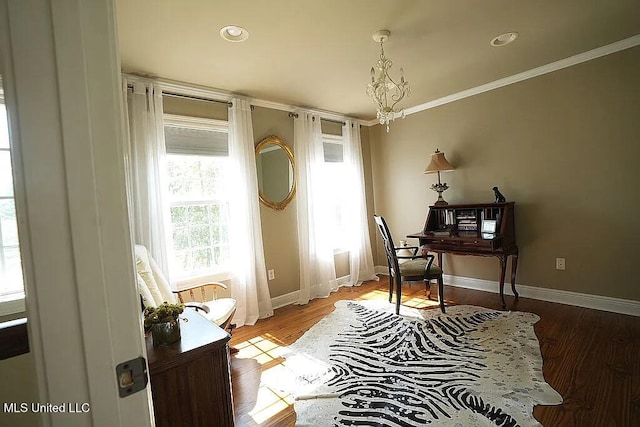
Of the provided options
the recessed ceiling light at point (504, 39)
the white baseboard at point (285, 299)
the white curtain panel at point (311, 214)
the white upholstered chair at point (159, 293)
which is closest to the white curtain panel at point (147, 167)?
the white upholstered chair at point (159, 293)

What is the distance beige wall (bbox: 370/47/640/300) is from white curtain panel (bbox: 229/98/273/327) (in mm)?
2410

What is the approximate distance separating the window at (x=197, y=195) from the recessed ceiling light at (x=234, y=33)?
111 centimetres

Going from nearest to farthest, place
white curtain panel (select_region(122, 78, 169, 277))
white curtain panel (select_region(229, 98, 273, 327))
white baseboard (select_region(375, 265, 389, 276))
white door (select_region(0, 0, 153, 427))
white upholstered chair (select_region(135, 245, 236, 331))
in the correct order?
1. white door (select_region(0, 0, 153, 427))
2. white upholstered chair (select_region(135, 245, 236, 331))
3. white curtain panel (select_region(122, 78, 169, 277))
4. white curtain panel (select_region(229, 98, 273, 327))
5. white baseboard (select_region(375, 265, 389, 276))

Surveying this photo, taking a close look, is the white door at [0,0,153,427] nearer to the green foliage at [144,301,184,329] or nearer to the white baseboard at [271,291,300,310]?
the green foliage at [144,301,184,329]

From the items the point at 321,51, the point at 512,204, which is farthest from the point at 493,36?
the point at 512,204

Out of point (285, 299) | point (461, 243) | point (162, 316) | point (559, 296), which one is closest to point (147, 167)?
point (162, 316)

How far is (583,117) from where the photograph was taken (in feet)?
9.84

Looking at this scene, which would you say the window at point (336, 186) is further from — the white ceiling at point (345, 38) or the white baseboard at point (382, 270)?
the white ceiling at point (345, 38)

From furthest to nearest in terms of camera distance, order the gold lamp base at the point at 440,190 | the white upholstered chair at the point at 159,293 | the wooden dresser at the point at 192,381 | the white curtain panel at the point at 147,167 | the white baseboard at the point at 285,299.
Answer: the gold lamp base at the point at 440,190, the white baseboard at the point at 285,299, the white curtain panel at the point at 147,167, the white upholstered chair at the point at 159,293, the wooden dresser at the point at 192,381

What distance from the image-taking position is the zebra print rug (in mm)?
1756

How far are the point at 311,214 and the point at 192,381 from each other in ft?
9.04

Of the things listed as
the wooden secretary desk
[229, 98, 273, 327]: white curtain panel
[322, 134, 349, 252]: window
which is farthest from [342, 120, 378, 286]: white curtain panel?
[229, 98, 273, 327]: white curtain panel

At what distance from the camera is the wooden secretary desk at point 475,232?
10.4ft

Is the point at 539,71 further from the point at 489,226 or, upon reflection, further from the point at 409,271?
the point at 409,271
